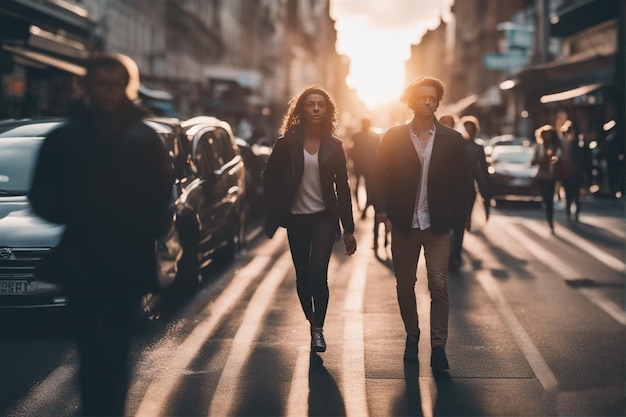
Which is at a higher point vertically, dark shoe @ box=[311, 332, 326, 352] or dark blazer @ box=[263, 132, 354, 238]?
dark blazer @ box=[263, 132, 354, 238]

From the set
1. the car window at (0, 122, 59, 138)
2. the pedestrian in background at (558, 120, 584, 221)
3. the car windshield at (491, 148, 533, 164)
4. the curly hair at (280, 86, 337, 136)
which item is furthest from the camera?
the car windshield at (491, 148, 533, 164)

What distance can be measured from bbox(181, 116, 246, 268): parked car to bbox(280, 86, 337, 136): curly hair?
150 inches

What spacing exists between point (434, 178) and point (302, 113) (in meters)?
1.06

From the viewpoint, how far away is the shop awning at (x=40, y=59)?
24438mm

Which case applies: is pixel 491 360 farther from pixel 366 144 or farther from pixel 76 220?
pixel 366 144

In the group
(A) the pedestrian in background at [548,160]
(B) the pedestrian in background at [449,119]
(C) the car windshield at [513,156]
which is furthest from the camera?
(C) the car windshield at [513,156]

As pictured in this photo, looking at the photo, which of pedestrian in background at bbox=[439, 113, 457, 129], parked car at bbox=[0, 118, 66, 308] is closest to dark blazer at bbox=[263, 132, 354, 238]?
parked car at bbox=[0, 118, 66, 308]

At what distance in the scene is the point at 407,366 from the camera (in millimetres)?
7859

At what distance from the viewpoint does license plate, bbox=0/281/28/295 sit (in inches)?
363

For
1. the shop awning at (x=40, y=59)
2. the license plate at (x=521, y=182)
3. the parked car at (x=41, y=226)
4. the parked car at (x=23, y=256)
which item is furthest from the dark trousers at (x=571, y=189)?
the parked car at (x=23, y=256)

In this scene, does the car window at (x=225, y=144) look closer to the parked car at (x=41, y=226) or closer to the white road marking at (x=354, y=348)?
the parked car at (x=41, y=226)

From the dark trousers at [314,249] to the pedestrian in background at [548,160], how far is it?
35.6 feet

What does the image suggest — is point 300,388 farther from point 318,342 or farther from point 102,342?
point 102,342

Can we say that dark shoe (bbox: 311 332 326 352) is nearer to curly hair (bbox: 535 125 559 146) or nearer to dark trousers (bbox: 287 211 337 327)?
dark trousers (bbox: 287 211 337 327)
